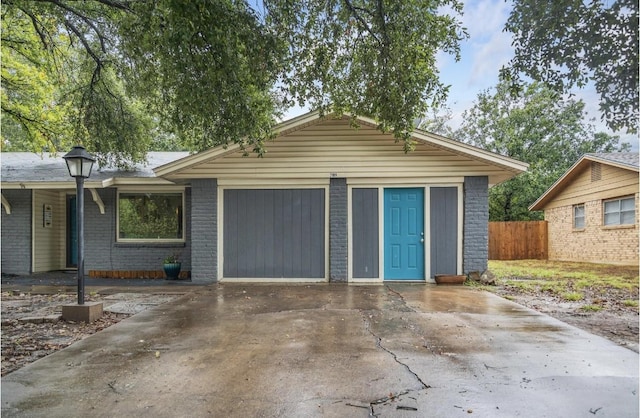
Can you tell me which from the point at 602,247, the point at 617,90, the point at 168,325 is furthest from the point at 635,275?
the point at 168,325

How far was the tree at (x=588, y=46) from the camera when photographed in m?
2.10

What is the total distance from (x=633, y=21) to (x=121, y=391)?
13.2ft

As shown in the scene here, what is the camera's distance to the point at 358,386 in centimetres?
289

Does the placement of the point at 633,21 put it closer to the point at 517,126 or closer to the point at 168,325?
the point at 168,325

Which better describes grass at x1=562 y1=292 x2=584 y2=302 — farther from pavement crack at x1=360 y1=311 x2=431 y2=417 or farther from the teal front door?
pavement crack at x1=360 y1=311 x2=431 y2=417

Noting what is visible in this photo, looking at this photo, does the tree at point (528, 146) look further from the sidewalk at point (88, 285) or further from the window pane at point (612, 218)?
the sidewalk at point (88, 285)

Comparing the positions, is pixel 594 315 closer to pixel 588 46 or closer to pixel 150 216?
pixel 588 46

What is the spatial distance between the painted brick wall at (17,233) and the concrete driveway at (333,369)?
276 inches

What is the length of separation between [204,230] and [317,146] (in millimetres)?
3125

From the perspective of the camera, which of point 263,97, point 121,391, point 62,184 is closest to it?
point 121,391

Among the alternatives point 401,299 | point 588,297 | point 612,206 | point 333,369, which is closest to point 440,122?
point 612,206

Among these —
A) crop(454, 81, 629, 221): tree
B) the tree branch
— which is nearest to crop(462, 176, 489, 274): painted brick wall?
the tree branch

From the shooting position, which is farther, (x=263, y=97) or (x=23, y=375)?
(x=263, y=97)

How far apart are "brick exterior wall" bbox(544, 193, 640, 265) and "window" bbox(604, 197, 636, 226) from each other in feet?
0.69
